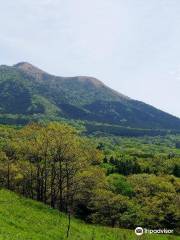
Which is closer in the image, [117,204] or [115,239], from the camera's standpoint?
[115,239]

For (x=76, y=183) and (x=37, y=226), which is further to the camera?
(x=76, y=183)

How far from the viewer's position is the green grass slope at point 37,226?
163ft

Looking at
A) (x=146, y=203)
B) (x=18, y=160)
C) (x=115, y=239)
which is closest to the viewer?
(x=115, y=239)

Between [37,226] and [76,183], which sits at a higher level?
[76,183]

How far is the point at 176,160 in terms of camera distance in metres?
173

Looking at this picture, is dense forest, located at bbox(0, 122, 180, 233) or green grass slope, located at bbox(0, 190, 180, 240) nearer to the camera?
green grass slope, located at bbox(0, 190, 180, 240)

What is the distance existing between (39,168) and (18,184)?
1586 cm

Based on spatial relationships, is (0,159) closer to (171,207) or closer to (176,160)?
(171,207)

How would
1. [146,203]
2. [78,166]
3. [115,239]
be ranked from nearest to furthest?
[115,239], [78,166], [146,203]

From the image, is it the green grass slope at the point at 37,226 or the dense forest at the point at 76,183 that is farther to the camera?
the dense forest at the point at 76,183

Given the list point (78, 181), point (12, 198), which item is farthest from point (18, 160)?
point (12, 198)

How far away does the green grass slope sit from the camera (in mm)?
49688

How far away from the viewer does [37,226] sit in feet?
186

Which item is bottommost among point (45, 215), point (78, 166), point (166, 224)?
point (166, 224)
